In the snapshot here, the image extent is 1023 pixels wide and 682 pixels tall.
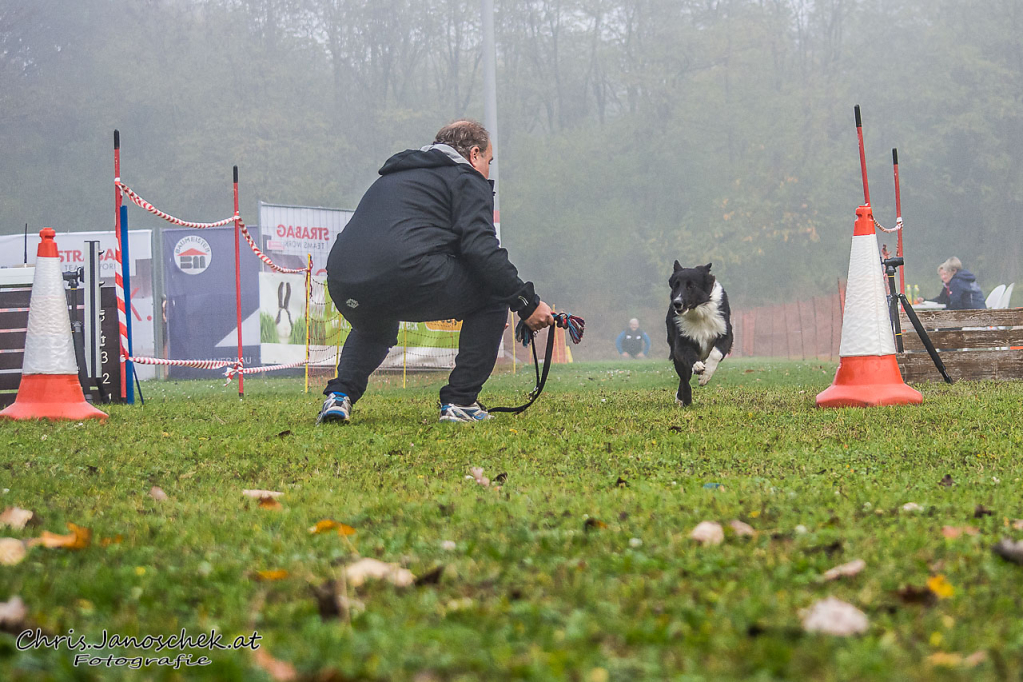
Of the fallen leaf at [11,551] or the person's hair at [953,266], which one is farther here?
the person's hair at [953,266]

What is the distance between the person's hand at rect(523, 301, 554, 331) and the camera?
6117 millimetres

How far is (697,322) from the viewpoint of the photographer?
8031 millimetres

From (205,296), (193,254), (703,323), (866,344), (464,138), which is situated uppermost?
(193,254)

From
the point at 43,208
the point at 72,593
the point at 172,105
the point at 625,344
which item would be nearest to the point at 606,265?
the point at 625,344

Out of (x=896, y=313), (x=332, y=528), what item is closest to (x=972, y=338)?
(x=896, y=313)

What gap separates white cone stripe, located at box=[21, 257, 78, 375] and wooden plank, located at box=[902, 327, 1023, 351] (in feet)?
24.9

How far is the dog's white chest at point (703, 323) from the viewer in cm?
801

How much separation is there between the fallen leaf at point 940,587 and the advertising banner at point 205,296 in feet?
63.0

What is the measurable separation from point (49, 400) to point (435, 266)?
2.93 m

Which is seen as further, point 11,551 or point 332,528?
point 332,528

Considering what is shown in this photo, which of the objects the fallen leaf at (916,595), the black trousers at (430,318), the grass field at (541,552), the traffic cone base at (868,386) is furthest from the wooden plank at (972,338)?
the fallen leaf at (916,595)

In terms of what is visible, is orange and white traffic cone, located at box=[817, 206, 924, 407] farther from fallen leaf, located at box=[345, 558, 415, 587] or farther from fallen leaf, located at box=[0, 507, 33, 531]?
fallen leaf, located at box=[0, 507, 33, 531]

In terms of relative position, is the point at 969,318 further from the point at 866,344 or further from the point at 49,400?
the point at 49,400

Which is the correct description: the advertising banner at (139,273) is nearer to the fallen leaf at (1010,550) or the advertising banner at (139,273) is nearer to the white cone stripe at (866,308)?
the white cone stripe at (866,308)
